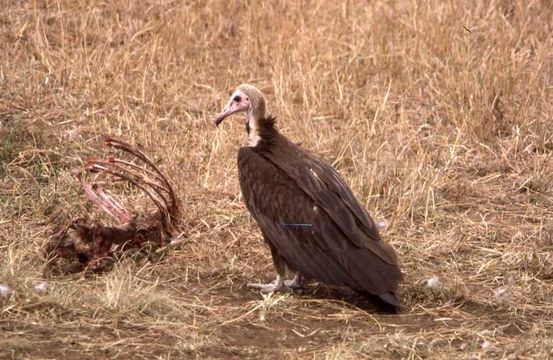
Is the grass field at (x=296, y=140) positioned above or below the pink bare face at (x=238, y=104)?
below

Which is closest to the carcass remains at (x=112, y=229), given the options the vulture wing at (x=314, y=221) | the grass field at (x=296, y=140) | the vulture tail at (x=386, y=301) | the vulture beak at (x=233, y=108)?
the grass field at (x=296, y=140)

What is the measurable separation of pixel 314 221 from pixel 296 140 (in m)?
2.26

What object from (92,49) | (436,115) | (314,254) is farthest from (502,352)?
(92,49)

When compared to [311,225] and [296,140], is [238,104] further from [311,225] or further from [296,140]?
[296,140]

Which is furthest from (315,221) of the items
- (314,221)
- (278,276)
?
(278,276)

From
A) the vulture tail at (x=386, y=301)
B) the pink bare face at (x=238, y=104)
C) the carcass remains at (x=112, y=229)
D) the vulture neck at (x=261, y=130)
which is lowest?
the vulture tail at (x=386, y=301)

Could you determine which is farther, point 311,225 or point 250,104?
point 250,104

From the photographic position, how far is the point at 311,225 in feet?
19.7

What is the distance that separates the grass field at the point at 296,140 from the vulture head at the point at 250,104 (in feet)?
2.26

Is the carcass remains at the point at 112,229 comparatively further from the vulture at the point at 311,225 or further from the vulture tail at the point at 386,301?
the vulture tail at the point at 386,301

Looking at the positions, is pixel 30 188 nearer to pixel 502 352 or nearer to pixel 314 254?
pixel 314 254

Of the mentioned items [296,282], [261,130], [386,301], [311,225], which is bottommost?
[296,282]

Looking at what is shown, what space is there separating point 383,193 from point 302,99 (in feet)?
5.47

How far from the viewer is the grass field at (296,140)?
223 inches
